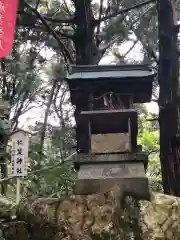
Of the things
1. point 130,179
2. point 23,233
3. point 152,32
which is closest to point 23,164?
point 23,233

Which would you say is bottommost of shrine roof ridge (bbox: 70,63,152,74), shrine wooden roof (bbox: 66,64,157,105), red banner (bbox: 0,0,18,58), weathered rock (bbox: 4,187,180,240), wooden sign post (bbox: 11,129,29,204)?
weathered rock (bbox: 4,187,180,240)

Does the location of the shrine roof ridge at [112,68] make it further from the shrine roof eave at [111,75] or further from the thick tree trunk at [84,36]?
the thick tree trunk at [84,36]

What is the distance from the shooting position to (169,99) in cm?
577

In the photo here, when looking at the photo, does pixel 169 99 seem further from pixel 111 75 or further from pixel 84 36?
pixel 84 36

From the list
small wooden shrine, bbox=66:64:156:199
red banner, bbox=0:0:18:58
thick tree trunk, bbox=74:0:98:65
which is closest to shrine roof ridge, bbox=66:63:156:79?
small wooden shrine, bbox=66:64:156:199

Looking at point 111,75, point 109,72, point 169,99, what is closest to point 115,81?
point 111,75

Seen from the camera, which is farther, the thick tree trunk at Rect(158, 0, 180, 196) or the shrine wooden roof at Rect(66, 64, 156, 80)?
the thick tree trunk at Rect(158, 0, 180, 196)

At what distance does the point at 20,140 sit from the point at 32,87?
7.07 m

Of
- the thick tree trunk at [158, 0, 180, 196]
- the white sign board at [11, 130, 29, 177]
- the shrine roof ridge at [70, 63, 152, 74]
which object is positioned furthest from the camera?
the shrine roof ridge at [70, 63, 152, 74]

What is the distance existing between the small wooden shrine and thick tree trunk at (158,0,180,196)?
41 centimetres

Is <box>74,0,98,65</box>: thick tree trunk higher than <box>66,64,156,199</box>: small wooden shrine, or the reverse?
<box>74,0,98,65</box>: thick tree trunk

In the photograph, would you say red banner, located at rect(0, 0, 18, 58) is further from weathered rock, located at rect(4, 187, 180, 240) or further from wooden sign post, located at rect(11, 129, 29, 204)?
weathered rock, located at rect(4, 187, 180, 240)

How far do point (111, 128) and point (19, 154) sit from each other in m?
1.34

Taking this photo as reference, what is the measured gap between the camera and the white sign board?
5195 mm
